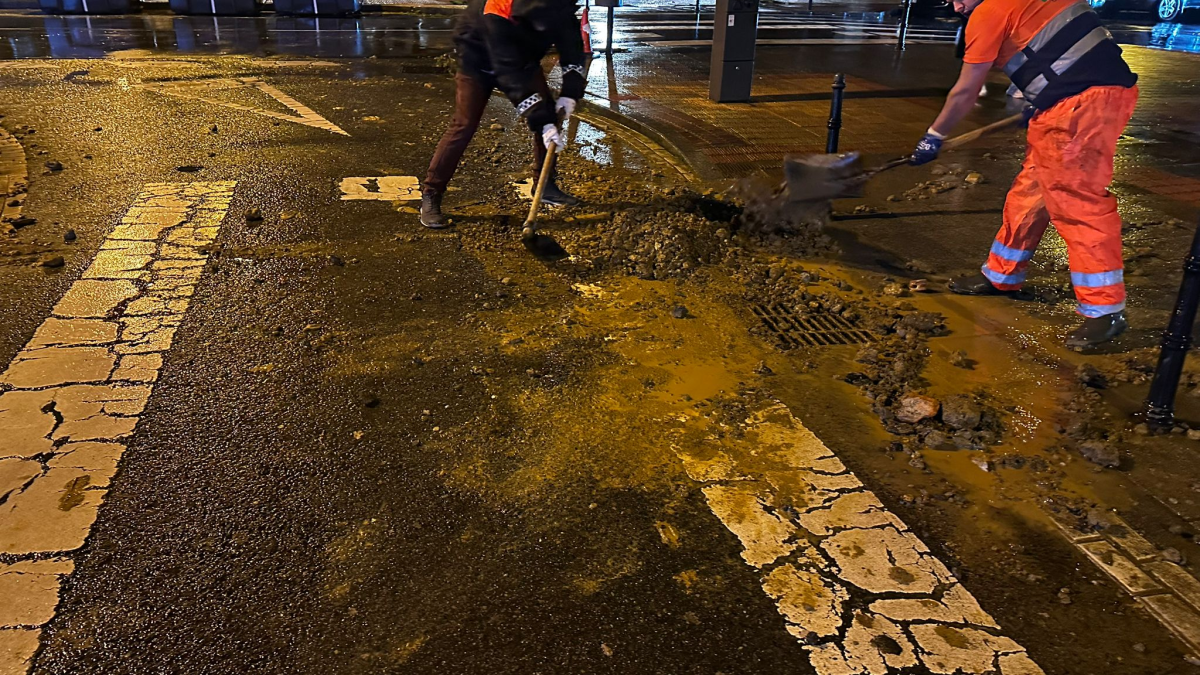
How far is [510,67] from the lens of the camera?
17.9ft

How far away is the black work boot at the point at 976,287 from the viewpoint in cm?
502

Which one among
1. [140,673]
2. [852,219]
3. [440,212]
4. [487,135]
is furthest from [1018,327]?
[487,135]

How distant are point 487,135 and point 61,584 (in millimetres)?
6460

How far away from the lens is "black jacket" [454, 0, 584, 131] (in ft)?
17.4

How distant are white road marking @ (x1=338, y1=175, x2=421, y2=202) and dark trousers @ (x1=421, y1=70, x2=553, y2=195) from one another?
2.14ft

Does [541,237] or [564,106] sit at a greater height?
[564,106]

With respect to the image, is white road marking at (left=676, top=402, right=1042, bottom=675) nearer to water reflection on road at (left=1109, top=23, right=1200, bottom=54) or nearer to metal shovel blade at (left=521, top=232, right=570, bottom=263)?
metal shovel blade at (left=521, top=232, right=570, bottom=263)

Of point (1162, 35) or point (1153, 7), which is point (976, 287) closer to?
point (1162, 35)

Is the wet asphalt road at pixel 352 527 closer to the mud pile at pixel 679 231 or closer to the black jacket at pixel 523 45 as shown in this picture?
the mud pile at pixel 679 231

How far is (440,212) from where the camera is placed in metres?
6.09

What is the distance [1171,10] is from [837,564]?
24510 mm

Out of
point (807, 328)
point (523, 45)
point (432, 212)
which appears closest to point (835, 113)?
point (523, 45)

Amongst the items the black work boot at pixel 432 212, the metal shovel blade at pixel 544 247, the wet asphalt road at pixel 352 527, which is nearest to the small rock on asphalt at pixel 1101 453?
the wet asphalt road at pixel 352 527

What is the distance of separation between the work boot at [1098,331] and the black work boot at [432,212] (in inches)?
160
